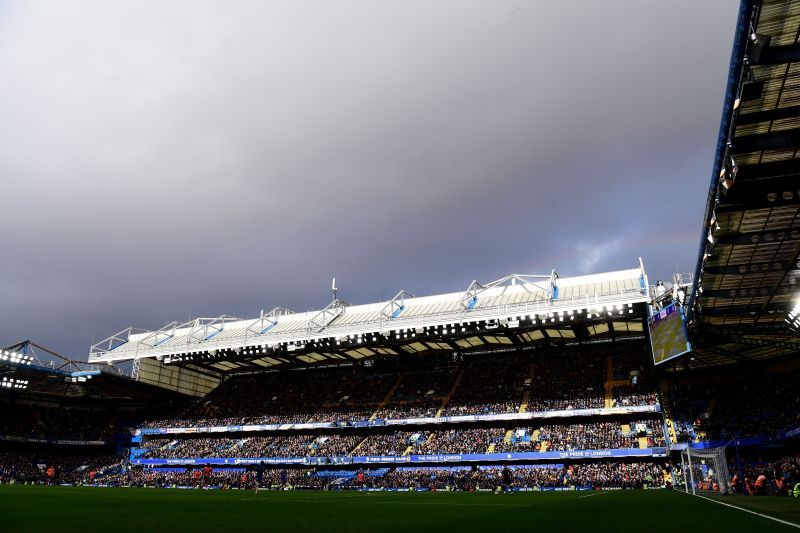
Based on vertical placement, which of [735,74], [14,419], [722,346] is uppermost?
[735,74]

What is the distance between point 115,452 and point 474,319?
50630 mm

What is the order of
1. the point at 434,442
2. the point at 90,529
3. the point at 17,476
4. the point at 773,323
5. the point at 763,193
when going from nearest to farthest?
the point at 90,529
the point at 763,193
the point at 773,323
the point at 434,442
the point at 17,476

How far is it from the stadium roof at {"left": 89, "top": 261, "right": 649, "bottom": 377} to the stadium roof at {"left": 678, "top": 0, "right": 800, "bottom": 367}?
12015mm

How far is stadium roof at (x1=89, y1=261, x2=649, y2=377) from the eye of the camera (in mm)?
45812

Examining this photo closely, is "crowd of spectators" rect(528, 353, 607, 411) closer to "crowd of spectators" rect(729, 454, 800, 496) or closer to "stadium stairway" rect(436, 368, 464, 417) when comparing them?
"stadium stairway" rect(436, 368, 464, 417)

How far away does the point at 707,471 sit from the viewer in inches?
1523

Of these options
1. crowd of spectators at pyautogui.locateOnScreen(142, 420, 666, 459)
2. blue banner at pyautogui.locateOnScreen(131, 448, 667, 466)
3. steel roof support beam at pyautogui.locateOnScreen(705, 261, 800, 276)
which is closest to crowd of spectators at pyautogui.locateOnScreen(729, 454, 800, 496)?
blue banner at pyautogui.locateOnScreen(131, 448, 667, 466)

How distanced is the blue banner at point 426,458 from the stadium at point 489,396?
0.19 metres

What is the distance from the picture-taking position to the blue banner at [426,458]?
41656 millimetres

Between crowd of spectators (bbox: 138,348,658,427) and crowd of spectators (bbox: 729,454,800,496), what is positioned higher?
crowd of spectators (bbox: 138,348,658,427)

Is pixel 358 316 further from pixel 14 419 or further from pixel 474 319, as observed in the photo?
pixel 14 419

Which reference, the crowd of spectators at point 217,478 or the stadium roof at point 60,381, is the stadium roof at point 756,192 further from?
the stadium roof at point 60,381

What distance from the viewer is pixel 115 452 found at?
66250mm

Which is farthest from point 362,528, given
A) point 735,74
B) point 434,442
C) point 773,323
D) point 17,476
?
point 17,476
